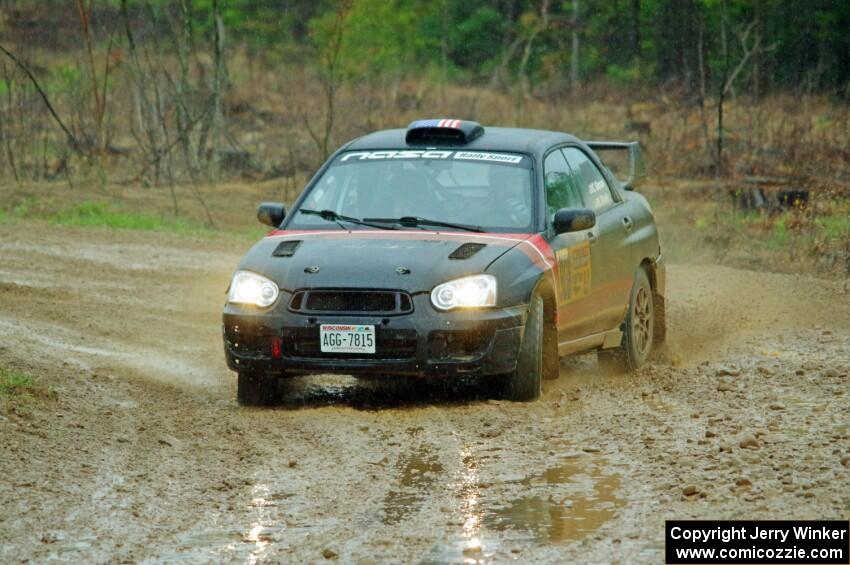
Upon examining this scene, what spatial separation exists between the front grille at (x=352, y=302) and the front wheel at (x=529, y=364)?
0.72 m

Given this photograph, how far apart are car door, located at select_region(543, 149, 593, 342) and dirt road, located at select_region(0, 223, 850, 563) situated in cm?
42

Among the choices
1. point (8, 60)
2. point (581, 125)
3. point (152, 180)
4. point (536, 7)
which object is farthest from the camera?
point (536, 7)

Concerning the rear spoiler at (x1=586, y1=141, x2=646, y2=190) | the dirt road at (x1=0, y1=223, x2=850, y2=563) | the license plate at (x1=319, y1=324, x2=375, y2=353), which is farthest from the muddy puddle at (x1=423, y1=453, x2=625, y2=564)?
the rear spoiler at (x1=586, y1=141, x2=646, y2=190)

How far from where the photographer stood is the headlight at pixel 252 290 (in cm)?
810

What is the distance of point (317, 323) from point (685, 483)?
2531 mm

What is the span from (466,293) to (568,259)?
120cm

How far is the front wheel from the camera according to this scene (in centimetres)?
814

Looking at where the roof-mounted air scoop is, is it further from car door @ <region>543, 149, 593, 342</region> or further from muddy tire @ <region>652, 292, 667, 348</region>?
muddy tire @ <region>652, 292, 667, 348</region>

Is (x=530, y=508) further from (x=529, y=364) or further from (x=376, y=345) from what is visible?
(x=529, y=364)

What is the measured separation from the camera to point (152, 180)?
2295cm

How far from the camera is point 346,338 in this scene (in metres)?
7.90

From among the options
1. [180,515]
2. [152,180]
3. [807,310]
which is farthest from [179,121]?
[180,515]

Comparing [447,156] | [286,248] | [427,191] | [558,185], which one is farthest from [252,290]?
[558,185]

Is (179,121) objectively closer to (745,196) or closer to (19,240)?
(19,240)
